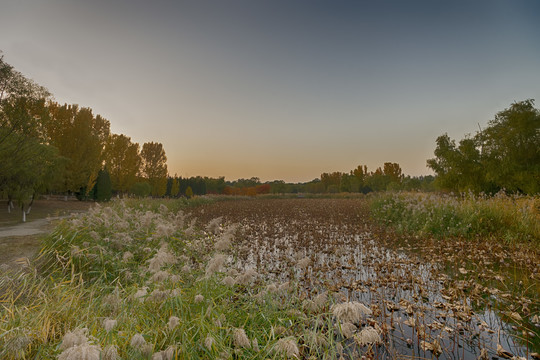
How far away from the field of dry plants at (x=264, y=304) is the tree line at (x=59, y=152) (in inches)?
453

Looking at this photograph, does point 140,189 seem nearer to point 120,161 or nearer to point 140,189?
point 140,189

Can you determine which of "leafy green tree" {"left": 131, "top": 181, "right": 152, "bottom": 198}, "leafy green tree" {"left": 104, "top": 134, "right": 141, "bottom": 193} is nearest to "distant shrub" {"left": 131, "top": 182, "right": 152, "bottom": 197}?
"leafy green tree" {"left": 131, "top": 181, "right": 152, "bottom": 198}

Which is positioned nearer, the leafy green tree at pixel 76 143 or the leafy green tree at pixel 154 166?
the leafy green tree at pixel 76 143

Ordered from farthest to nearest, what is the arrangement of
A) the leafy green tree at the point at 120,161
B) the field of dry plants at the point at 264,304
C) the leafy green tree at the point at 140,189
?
the leafy green tree at the point at 140,189
the leafy green tree at the point at 120,161
the field of dry plants at the point at 264,304

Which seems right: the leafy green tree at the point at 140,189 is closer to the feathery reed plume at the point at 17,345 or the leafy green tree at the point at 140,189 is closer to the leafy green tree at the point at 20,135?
the leafy green tree at the point at 20,135

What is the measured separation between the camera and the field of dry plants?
2115 mm

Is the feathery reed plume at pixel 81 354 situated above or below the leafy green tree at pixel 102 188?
below

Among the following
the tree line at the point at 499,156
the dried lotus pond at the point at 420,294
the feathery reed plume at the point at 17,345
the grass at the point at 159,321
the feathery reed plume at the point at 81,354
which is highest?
the tree line at the point at 499,156

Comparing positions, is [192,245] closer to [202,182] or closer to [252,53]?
[252,53]

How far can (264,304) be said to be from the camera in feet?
10.3

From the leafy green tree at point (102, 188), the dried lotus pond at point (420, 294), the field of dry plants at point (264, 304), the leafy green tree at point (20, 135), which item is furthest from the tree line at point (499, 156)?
the leafy green tree at point (102, 188)

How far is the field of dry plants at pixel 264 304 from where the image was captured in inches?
83.3

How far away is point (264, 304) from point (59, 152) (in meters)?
29.6

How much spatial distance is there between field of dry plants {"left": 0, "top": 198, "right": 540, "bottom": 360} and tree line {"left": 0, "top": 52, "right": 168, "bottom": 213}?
37.7 feet
